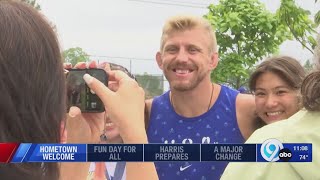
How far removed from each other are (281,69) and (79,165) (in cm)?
109

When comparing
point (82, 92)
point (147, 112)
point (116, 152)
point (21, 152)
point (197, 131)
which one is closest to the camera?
point (21, 152)

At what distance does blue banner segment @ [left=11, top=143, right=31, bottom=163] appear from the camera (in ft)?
2.49

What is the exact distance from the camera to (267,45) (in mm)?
4801

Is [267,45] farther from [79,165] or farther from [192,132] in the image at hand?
Result: [79,165]

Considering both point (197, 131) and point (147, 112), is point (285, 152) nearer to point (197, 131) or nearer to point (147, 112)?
point (197, 131)

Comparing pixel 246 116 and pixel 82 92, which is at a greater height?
pixel 82 92

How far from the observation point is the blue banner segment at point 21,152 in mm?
759

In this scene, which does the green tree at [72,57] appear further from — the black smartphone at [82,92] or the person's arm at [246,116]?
the person's arm at [246,116]

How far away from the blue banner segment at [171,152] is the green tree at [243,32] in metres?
3.71

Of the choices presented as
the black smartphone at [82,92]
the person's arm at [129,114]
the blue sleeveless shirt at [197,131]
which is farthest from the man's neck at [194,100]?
the person's arm at [129,114]

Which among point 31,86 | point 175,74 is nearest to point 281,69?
point 175,74

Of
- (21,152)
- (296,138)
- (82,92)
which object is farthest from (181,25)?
(21,152)

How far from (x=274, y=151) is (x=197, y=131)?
3.49 feet

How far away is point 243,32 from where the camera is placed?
4785 mm
